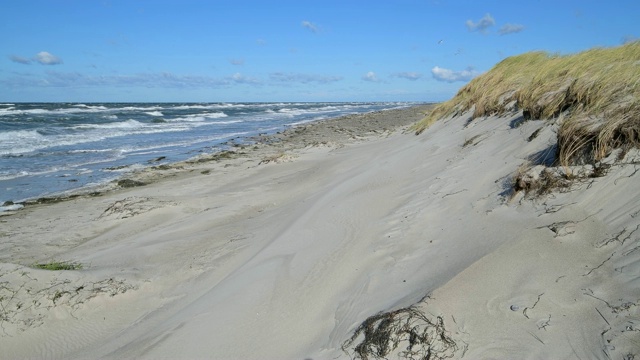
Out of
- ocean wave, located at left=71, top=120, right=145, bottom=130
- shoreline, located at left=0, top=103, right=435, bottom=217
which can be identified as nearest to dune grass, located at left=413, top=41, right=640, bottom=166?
shoreline, located at left=0, top=103, right=435, bottom=217

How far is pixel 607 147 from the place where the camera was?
11.4ft

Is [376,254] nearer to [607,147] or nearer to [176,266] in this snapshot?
[607,147]

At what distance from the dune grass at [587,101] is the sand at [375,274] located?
0.29 meters

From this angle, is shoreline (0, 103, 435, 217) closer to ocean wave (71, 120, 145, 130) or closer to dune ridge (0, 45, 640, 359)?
dune ridge (0, 45, 640, 359)

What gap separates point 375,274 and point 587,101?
3.06 m

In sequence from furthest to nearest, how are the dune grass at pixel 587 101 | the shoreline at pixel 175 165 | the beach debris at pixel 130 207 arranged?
the shoreline at pixel 175 165, the beach debris at pixel 130 207, the dune grass at pixel 587 101

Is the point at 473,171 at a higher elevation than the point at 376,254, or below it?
higher

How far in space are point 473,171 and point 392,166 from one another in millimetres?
2191

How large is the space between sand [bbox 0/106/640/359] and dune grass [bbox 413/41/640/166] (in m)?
0.29

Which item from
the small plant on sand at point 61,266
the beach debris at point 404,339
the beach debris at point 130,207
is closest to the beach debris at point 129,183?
the beach debris at point 130,207

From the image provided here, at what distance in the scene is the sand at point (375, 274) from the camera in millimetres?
2494

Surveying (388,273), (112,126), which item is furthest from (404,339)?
(112,126)

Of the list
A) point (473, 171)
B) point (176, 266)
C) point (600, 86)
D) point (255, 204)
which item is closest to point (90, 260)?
point (176, 266)

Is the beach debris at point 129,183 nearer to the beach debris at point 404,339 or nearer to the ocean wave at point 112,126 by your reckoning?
the beach debris at point 404,339
